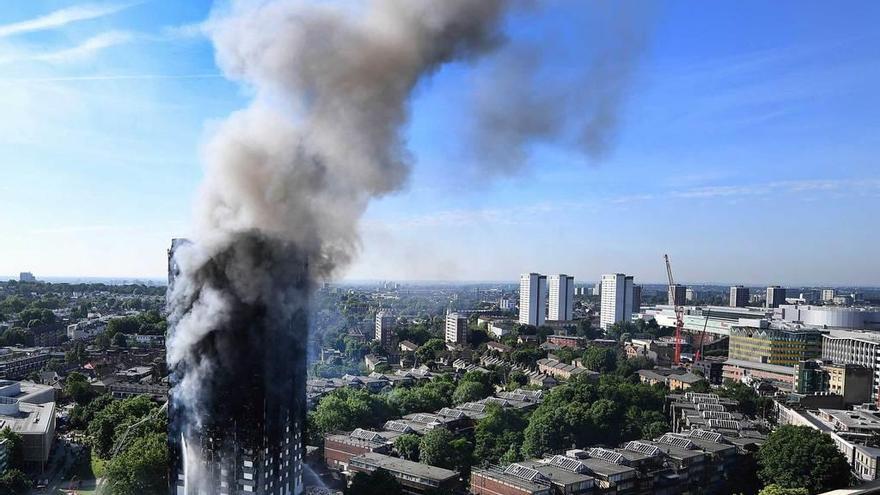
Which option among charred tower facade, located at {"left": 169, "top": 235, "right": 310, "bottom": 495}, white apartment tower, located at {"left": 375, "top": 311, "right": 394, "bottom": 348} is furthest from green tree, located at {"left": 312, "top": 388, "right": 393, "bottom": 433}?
white apartment tower, located at {"left": 375, "top": 311, "right": 394, "bottom": 348}

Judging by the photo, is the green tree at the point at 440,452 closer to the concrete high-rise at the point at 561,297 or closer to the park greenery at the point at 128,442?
the park greenery at the point at 128,442

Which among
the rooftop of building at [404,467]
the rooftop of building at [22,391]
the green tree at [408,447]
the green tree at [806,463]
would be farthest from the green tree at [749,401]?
the rooftop of building at [22,391]

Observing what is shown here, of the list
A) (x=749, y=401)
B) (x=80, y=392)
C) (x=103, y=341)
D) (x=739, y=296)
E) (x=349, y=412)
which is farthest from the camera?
(x=739, y=296)

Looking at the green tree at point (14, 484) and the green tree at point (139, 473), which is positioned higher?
the green tree at point (139, 473)

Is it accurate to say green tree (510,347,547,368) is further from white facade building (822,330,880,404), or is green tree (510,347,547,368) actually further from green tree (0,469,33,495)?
green tree (0,469,33,495)

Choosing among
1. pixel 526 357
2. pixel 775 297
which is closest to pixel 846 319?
pixel 526 357

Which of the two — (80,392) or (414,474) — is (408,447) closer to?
(414,474)
